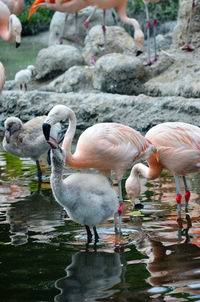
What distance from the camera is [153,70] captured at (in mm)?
9992

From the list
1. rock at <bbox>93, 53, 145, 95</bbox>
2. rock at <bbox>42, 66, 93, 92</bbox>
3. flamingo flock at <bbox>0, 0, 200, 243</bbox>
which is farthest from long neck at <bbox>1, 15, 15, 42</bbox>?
flamingo flock at <bbox>0, 0, 200, 243</bbox>

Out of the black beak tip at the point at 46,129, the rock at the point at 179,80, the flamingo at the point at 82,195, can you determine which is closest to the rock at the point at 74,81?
the rock at the point at 179,80

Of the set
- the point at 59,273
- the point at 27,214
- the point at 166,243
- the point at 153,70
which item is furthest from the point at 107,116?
the point at 59,273

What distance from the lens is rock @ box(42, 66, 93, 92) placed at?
10195 mm

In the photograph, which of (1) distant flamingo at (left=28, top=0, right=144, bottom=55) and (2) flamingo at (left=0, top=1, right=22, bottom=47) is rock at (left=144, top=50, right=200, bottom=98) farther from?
(2) flamingo at (left=0, top=1, right=22, bottom=47)

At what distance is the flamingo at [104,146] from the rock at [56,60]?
23.1 feet

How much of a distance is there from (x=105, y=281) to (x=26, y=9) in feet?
56.6

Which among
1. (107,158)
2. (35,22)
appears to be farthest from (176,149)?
(35,22)

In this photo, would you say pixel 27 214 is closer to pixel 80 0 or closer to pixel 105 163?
pixel 105 163

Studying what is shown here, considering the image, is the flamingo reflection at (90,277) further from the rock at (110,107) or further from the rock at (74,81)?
the rock at (74,81)

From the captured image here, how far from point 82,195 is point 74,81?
21.2 feet

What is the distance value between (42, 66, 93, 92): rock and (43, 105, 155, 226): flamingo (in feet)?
18.7

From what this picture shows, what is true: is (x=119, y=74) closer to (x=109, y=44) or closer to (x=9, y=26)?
(x=9, y=26)

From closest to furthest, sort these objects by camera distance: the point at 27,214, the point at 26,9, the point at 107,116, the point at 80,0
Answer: the point at 27,214
the point at 107,116
the point at 80,0
the point at 26,9
